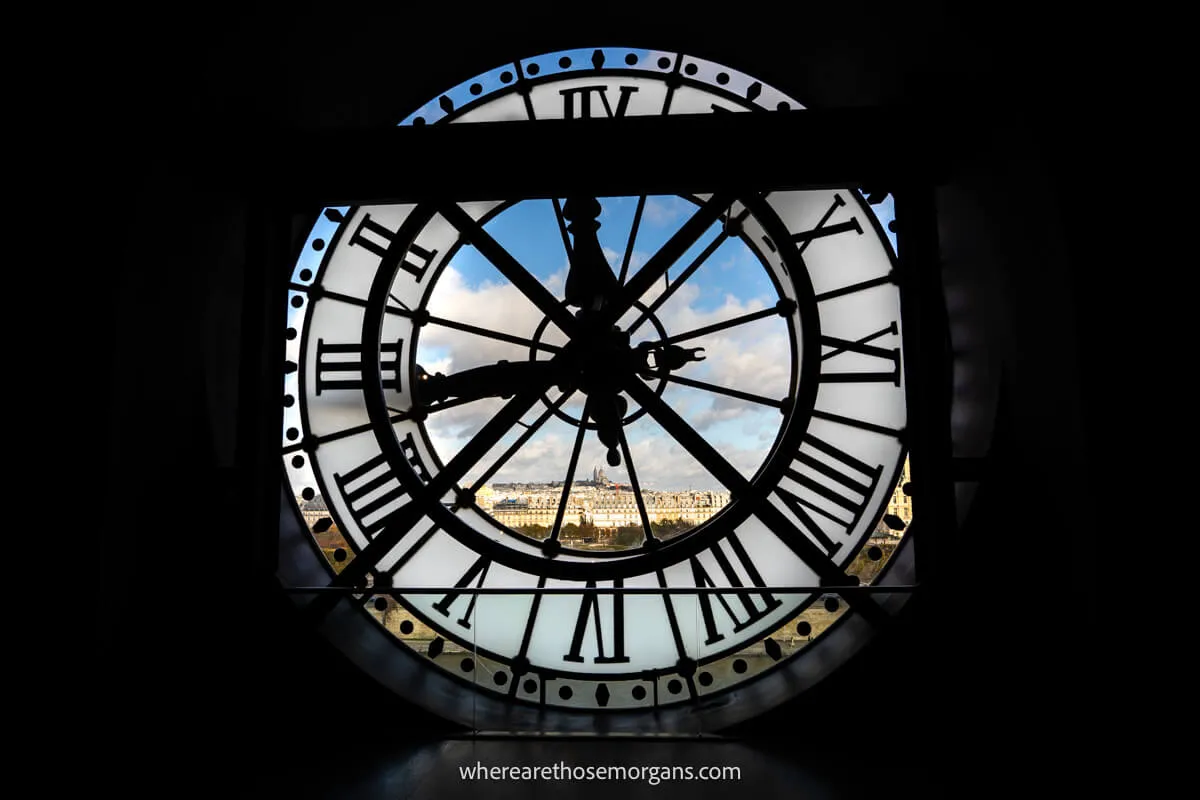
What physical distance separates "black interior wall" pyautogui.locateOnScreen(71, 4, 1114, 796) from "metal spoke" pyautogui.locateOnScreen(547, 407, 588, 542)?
83cm

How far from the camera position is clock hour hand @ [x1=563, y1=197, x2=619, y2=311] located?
2.42m

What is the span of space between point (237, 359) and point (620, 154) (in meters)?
1.41

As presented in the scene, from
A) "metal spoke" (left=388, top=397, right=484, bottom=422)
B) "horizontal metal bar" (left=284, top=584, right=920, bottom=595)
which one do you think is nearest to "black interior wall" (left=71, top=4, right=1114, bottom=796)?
"horizontal metal bar" (left=284, top=584, right=920, bottom=595)

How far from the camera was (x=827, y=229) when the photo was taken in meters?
2.63

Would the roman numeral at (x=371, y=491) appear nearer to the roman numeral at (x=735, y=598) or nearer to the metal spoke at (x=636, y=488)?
the metal spoke at (x=636, y=488)

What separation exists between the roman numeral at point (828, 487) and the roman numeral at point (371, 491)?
1476 millimetres

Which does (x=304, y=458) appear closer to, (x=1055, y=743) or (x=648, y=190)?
(x=648, y=190)

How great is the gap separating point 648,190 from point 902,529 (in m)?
1.48

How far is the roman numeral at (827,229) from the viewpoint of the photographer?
2.61m

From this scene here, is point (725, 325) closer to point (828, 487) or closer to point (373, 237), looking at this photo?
point (828, 487)

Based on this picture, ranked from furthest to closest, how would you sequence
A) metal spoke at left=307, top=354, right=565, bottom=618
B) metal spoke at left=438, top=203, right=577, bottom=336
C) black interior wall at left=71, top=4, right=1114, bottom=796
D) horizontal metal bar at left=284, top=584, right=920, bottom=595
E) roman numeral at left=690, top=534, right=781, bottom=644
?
metal spoke at left=438, top=203, right=577, bottom=336 → metal spoke at left=307, top=354, right=565, bottom=618 → roman numeral at left=690, top=534, right=781, bottom=644 → horizontal metal bar at left=284, top=584, right=920, bottom=595 → black interior wall at left=71, top=4, right=1114, bottom=796

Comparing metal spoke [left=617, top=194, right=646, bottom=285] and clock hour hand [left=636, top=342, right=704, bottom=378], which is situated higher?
metal spoke [left=617, top=194, right=646, bottom=285]

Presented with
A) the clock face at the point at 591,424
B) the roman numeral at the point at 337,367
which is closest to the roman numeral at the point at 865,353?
the clock face at the point at 591,424

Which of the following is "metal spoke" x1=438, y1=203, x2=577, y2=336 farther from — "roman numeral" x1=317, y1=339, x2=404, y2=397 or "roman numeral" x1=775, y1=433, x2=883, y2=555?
"roman numeral" x1=775, y1=433, x2=883, y2=555
